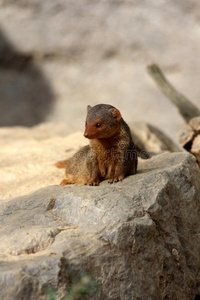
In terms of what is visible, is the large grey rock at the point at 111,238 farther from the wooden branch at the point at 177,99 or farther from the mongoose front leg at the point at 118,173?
the wooden branch at the point at 177,99

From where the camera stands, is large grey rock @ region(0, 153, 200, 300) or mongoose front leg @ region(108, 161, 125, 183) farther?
mongoose front leg @ region(108, 161, 125, 183)

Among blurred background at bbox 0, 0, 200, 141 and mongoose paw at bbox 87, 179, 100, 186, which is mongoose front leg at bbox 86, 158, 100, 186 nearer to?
mongoose paw at bbox 87, 179, 100, 186

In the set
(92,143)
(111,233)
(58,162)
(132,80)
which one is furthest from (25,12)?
(111,233)

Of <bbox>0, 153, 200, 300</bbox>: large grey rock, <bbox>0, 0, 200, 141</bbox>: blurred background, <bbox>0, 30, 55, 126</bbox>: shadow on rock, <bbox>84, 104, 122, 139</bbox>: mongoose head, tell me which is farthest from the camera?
<bbox>0, 30, 55, 126</bbox>: shadow on rock

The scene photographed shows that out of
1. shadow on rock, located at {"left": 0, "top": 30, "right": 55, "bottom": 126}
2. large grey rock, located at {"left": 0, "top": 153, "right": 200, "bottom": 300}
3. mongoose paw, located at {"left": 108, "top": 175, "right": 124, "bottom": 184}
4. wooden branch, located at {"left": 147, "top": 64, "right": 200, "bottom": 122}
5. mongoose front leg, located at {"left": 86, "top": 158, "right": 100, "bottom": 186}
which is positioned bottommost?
large grey rock, located at {"left": 0, "top": 153, "right": 200, "bottom": 300}

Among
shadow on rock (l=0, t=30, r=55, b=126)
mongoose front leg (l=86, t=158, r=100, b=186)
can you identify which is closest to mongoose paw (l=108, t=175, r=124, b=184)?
mongoose front leg (l=86, t=158, r=100, b=186)

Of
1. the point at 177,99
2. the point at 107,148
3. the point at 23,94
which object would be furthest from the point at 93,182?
the point at 23,94

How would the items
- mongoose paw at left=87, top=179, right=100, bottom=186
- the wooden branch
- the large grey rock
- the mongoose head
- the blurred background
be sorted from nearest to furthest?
the large grey rock, the mongoose head, mongoose paw at left=87, top=179, right=100, bottom=186, the wooden branch, the blurred background

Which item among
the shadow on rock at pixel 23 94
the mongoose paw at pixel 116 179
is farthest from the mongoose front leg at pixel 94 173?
the shadow on rock at pixel 23 94
